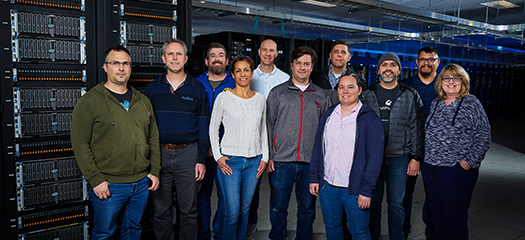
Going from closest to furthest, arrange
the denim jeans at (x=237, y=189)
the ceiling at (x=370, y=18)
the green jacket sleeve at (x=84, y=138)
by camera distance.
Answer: the green jacket sleeve at (x=84, y=138) → the denim jeans at (x=237, y=189) → the ceiling at (x=370, y=18)

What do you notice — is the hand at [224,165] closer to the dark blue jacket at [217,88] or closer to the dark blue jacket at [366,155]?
the dark blue jacket at [217,88]

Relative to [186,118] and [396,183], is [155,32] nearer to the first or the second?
[186,118]

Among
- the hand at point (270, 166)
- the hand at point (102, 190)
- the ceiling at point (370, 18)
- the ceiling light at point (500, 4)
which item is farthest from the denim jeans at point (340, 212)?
the ceiling light at point (500, 4)

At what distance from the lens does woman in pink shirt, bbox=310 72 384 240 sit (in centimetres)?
216

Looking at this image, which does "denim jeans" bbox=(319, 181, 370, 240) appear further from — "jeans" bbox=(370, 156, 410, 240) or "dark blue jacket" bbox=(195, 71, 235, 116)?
"dark blue jacket" bbox=(195, 71, 235, 116)

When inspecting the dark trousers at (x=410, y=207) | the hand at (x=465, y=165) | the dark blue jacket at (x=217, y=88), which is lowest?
the dark trousers at (x=410, y=207)

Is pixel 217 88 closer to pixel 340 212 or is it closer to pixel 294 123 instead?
pixel 294 123

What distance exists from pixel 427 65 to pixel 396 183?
1.10 m

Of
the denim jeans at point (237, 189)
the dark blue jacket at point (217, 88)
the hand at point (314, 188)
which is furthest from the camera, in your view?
the dark blue jacket at point (217, 88)

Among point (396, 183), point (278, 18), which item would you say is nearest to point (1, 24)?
point (396, 183)

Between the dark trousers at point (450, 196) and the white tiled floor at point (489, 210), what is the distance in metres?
0.74

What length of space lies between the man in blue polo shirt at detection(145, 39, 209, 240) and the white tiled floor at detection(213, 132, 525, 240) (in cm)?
93

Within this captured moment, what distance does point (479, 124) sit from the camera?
245cm

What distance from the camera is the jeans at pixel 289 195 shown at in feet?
8.75
